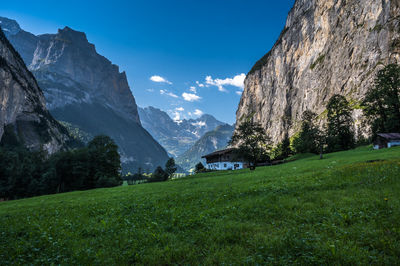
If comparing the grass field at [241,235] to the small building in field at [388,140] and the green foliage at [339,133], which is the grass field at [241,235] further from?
the green foliage at [339,133]

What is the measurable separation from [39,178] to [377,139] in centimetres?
10135

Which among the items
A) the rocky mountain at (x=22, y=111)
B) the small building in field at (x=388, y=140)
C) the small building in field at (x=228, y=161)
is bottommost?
the small building in field at (x=228, y=161)

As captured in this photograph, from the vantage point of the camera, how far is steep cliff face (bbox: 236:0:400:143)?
101375 millimetres

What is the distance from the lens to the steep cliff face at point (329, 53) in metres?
101

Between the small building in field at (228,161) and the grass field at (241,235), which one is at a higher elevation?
the small building in field at (228,161)

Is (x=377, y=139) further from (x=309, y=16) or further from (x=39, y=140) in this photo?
(x=39, y=140)

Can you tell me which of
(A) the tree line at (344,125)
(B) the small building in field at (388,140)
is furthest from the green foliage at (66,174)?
(B) the small building in field at (388,140)

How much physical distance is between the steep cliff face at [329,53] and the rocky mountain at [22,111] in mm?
181467

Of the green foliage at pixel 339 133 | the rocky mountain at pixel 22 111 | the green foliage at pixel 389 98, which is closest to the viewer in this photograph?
the green foliage at pixel 389 98

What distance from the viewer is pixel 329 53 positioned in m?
143

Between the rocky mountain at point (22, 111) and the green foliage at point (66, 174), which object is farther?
the rocky mountain at point (22, 111)

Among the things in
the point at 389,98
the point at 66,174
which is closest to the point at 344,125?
the point at 389,98

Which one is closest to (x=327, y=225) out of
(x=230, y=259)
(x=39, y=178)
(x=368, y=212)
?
(x=368, y=212)

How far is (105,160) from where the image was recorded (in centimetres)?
6438
